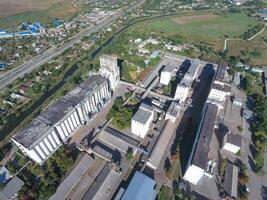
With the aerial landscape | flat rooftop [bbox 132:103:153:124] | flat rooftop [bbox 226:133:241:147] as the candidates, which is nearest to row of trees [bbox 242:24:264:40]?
the aerial landscape

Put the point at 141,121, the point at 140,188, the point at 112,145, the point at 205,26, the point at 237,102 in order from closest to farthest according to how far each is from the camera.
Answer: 1. the point at 140,188
2. the point at 141,121
3. the point at 112,145
4. the point at 237,102
5. the point at 205,26

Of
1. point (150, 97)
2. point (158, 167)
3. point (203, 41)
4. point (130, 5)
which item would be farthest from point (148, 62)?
point (130, 5)

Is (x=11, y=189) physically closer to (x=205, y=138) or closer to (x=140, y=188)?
(x=140, y=188)

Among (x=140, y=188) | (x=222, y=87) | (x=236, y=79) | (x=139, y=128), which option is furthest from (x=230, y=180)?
(x=236, y=79)

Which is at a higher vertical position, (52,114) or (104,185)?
(52,114)

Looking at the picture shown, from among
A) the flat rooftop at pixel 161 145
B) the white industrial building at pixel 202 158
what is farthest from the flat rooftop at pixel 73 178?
the white industrial building at pixel 202 158

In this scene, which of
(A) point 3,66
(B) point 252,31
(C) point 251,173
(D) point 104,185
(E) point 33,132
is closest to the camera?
(D) point 104,185

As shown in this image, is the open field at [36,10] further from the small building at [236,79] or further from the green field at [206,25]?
the small building at [236,79]

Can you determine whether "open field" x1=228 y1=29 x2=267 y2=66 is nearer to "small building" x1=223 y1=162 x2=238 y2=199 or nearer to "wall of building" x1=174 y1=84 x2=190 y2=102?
"wall of building" x1=174 y1=84 x2=190 y2=102
